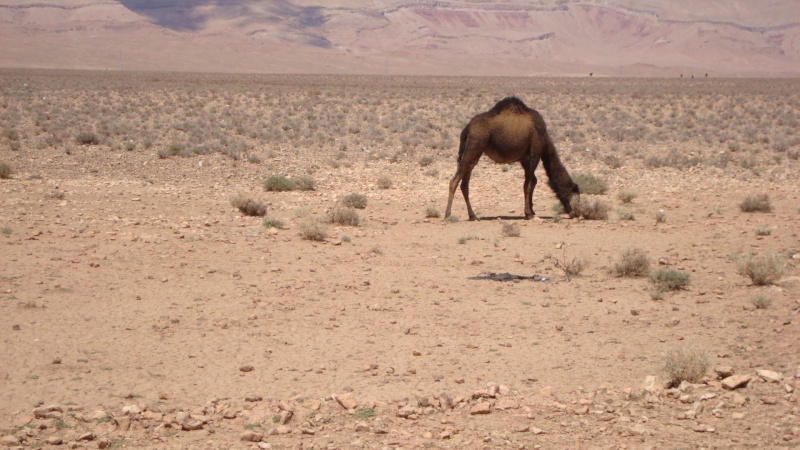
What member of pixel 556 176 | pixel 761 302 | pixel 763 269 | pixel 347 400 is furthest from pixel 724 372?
pixel 556 176

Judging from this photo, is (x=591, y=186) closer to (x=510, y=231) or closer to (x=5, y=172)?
(x=510, y=231)

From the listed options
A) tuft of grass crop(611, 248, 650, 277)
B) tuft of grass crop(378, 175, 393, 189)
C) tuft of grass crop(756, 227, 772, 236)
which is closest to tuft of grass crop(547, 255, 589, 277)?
tuft of grass crop(611, 248, 650, 277)

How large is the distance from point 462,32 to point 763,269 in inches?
6357

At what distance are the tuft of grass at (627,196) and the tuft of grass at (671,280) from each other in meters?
6.59

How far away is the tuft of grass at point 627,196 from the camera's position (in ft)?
54.3

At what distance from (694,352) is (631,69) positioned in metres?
131

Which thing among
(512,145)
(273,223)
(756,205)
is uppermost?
(512,145)

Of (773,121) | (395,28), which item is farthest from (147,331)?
(395,28)

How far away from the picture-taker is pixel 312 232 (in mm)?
12812

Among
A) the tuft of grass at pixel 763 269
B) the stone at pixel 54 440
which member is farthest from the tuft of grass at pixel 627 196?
the stone at pixel 54 440

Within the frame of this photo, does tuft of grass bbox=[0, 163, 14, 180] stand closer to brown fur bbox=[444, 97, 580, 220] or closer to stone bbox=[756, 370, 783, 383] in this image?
brown fur bbox=[444, 97, 580, 220]

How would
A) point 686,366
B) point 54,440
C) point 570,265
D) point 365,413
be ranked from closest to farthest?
point 54,440, point 365,413, point 686,366, point 570,265

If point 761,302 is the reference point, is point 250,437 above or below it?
below

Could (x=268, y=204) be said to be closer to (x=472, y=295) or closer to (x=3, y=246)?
(x=3, y=246)
